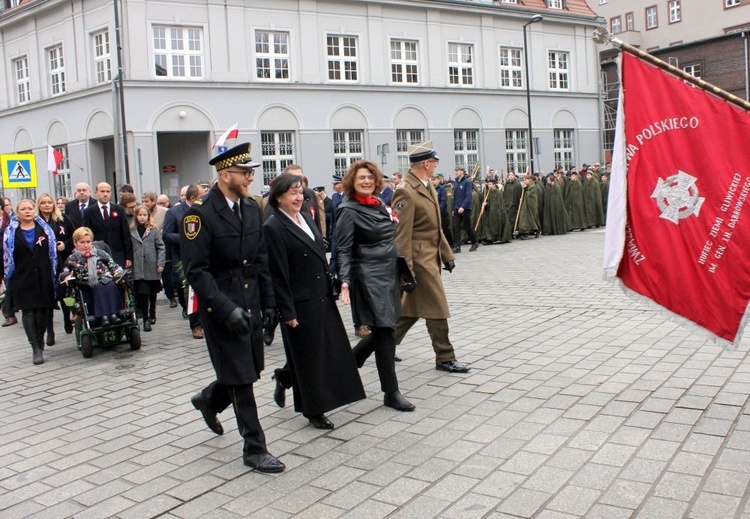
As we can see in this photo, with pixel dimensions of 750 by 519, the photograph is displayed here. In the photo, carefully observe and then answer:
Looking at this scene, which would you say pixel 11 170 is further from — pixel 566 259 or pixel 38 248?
pixel 566 259

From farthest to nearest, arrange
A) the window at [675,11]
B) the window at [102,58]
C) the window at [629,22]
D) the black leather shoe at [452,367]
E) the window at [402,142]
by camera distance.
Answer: the window at [629,22], the window at [675,11], the window at [402,142], the window at [102,58], the black leather shoe at [452,367]

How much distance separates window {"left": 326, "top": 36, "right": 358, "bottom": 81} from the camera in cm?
3269

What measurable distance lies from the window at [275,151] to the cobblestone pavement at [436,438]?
2302 centimetres

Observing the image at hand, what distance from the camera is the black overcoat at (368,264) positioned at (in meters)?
5.90

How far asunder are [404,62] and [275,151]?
25.5 ft

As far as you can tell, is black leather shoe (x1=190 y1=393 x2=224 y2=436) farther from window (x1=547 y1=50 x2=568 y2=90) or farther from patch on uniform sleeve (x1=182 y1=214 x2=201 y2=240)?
window (x1=547 y1=50 x2=568 y2=90)

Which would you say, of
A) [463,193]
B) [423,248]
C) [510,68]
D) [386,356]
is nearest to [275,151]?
[463,193]

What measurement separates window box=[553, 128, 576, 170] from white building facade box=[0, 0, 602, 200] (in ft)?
6.16

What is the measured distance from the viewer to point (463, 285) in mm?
13422

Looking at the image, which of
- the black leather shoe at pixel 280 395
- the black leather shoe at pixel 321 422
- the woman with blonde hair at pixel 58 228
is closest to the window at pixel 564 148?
the woman with blonde hair at pixel 58 228

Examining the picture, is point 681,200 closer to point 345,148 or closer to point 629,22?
point 345,148

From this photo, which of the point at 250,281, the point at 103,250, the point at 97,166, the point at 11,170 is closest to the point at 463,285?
the point at 103,250

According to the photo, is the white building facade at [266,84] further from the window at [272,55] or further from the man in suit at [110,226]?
the man in suit at [110,226]

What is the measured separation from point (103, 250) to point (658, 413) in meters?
6.94
